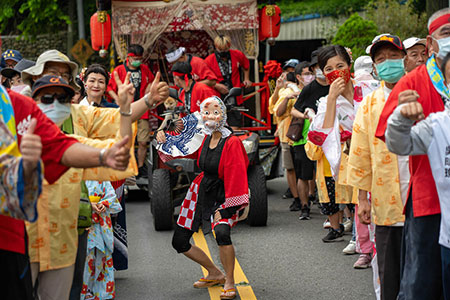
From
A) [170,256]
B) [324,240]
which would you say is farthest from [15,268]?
[324,240]

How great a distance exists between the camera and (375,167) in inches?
185

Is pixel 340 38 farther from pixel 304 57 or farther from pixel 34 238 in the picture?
pixel 34 238

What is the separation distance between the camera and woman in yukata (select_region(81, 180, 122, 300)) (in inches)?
228

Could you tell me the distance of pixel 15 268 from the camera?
326 centimetres

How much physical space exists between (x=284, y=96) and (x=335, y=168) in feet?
12.5

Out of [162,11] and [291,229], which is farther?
[162,11]

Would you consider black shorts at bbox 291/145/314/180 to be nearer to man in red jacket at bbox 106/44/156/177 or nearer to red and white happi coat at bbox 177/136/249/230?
man in red jacket at bbox 106/44/156/177

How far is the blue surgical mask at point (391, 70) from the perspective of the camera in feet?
15.6

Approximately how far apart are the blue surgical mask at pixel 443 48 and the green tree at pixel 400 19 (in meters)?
15.4

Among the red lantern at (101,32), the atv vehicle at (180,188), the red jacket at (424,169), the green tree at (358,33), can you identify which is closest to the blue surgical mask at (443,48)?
the red jacket at (424,169)

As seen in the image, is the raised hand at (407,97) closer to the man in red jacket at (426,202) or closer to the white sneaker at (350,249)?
the man in red jacket at (426,202)

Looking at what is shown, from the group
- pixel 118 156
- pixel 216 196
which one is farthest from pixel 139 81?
pixel 118 156

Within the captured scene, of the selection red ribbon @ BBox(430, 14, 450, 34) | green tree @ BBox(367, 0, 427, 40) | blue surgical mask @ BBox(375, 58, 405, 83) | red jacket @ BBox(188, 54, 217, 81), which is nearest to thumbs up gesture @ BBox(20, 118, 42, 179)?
red ribbon @ BBox(430, 14, 450, 34)

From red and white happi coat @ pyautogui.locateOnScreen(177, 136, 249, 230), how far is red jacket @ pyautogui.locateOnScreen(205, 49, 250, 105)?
5115mm
